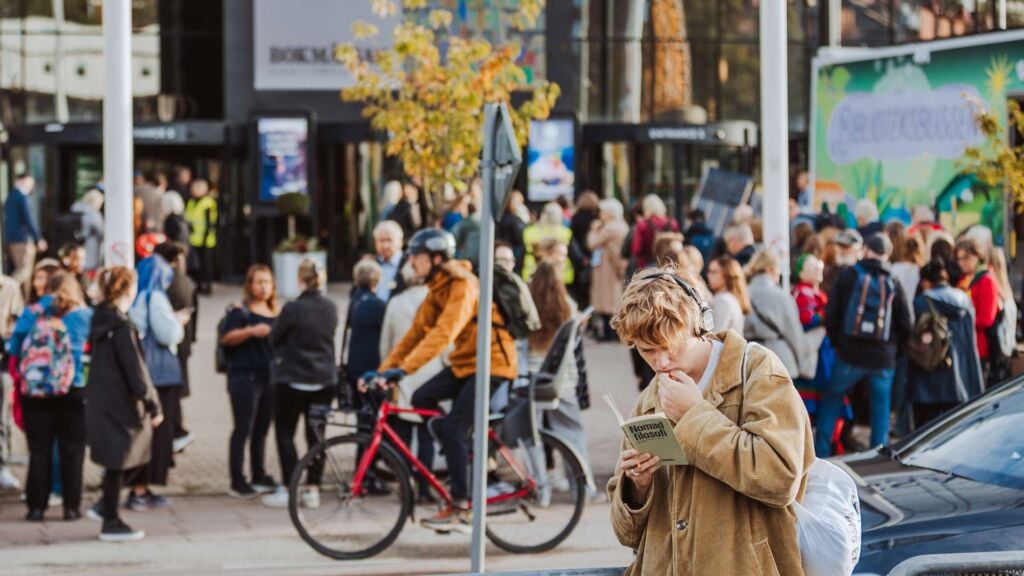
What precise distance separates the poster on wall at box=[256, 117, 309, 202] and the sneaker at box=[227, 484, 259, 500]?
16549mm

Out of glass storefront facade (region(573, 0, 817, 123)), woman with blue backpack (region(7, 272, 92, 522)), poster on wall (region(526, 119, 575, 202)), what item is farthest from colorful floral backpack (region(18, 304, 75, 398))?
glass storefront facade (region(573, 0, 817, 123))

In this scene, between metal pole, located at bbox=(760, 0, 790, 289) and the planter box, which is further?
the planter box

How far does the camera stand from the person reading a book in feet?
12.2

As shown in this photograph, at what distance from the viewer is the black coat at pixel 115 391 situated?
943cm

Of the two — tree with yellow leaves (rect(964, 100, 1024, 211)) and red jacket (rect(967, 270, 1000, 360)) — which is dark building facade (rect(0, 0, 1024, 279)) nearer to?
tree with yellow leaves (rect(964, 100, 1024, 211))

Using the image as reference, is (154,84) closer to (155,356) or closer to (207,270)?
(207,270)

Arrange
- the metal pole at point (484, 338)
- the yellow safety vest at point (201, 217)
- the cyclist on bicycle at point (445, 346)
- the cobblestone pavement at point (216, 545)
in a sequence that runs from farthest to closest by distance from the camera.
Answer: the yellow safety vest at point (201, 217) < the cyclist on bicycle at point (445, 346) < the cobblestone pavement at point (216, 545) < the metal pole at point (484, 338)

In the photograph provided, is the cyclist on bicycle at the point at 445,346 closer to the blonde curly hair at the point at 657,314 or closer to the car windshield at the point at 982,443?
the car windshield at the point at 982,443

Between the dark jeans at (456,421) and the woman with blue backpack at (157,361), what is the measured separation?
2137mm

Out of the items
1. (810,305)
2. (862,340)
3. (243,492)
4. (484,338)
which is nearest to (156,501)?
(243,492)

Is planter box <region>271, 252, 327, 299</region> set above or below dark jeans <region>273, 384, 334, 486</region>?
above

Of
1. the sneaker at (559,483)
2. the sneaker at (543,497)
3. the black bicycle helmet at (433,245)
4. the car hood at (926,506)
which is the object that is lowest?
the sneaker at (543,497)

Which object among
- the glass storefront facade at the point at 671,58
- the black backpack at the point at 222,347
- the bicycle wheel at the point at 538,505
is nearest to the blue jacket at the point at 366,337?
the black backpack at the point at 222,347

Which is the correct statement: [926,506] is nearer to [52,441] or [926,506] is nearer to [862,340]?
[862,340]
